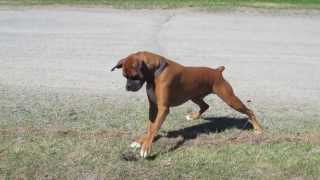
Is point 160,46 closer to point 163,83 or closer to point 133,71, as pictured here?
point 163,83

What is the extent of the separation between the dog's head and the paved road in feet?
8.52

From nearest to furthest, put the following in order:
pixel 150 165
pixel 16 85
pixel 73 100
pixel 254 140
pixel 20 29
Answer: pixel 150 165 → pixel 254 140 → pixel 73 100 → pixel 16 85 → pixel 20 29

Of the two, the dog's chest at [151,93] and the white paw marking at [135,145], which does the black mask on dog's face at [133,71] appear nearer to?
the dog's chest at [151,93]

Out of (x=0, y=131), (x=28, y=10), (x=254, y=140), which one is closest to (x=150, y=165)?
(x=254, y=140)

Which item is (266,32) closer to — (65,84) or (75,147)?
(65,84)

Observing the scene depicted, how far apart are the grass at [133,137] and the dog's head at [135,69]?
2.03 ft

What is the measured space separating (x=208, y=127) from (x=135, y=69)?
1.46 meters

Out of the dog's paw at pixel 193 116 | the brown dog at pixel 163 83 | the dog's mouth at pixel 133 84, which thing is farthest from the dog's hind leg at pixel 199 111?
the dog's mouth at pixel 133 84

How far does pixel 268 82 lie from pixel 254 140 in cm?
267

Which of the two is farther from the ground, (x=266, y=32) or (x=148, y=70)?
(x=148, y=70)

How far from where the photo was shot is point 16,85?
8.27 meters

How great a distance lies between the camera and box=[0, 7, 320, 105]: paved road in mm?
8625

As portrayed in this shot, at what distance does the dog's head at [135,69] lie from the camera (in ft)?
17.9

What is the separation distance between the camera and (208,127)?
262 inches
